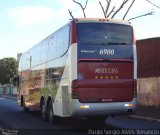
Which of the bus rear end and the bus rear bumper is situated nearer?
the bus rear bumper

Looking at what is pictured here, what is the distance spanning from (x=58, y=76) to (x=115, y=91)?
2.64 meters

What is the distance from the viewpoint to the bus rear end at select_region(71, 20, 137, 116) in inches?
658

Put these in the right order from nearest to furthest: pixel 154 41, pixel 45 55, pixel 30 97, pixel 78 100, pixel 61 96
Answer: pixel 78 100
pixel 61 96
pixel 45 55
pixel 30 97
pixel 154 41

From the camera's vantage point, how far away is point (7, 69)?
111500mm

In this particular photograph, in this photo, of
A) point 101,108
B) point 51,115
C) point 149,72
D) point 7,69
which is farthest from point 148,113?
point 7,69

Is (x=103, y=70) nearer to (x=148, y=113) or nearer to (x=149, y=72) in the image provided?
(x=148, y=113)

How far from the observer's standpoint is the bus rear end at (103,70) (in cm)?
1670

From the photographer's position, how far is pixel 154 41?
2880 cm

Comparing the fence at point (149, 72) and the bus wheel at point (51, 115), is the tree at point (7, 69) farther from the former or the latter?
the bus wheel at point (51, 115)

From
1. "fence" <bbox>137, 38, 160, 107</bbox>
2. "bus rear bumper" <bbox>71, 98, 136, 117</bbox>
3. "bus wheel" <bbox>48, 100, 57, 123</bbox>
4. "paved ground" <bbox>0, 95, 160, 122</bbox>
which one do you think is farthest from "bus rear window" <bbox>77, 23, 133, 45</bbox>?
"fence" <bbox>137, 38, 160, 107</bbox>

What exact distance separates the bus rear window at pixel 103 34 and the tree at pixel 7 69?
A: 308ft

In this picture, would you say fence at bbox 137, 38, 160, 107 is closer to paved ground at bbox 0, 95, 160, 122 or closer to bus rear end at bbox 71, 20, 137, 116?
paved ground at bbox 0, 95, 160, 122

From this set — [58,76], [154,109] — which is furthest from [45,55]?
[154,109]

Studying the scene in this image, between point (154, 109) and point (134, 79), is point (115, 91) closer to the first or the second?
point (134, 79)
